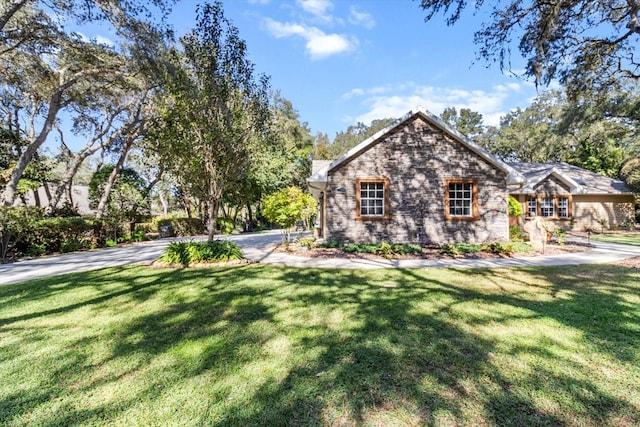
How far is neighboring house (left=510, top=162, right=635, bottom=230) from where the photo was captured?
16906 millimetres

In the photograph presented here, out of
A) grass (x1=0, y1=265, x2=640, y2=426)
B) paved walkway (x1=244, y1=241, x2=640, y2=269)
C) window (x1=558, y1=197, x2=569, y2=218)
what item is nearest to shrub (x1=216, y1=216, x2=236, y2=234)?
paved walkway (x1=244, y1=241, x2=640, y2=269)

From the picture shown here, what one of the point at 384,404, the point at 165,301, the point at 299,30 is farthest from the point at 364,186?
the point at 384,404

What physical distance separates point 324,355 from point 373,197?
351 inches

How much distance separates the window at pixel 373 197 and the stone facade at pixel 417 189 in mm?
173

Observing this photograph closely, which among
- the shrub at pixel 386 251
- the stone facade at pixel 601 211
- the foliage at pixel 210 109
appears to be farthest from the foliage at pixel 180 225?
the stone facade at pixel 601 211

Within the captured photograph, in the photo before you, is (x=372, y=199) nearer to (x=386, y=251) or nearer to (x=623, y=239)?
(x=386, y=251)

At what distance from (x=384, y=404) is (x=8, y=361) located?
158 inches

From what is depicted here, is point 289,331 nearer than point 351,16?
Yes

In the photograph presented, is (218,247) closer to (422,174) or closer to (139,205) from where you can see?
(422,174)

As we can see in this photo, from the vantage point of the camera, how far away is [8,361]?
3246 millimetres

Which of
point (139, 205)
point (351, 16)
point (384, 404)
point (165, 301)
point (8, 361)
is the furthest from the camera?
point (139, 205)

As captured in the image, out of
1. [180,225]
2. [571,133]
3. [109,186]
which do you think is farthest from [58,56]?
[571,133]

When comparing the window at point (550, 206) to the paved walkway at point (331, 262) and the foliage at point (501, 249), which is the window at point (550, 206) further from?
the foliage at point (501, 249)

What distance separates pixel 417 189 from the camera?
11578 millimetres
